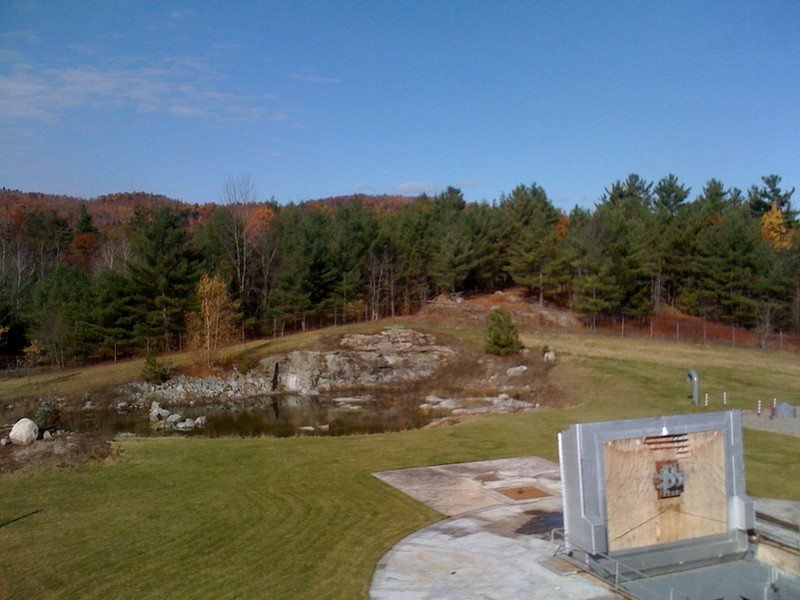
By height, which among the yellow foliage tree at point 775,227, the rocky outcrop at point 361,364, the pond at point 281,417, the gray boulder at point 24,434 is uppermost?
the yellow foliage tree at point 775,227

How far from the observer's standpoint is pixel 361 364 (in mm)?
42688

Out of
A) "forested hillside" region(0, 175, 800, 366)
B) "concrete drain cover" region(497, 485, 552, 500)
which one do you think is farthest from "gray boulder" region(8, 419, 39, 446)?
"forested hillside" region(0, 175, 800, 366)

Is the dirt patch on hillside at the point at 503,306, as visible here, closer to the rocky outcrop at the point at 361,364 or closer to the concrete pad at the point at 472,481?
the rocky outcrop at the point at 361,364

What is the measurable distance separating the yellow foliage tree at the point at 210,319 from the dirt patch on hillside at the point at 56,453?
70.7 feet

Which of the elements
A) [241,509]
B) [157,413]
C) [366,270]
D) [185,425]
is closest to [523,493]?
[241,509]

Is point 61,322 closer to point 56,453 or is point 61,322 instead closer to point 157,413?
point 157,413

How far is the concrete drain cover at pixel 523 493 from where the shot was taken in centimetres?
1496

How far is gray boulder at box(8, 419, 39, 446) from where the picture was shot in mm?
18094

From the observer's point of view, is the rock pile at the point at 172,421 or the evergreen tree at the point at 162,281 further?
the evergreen tree at the point at 162,281

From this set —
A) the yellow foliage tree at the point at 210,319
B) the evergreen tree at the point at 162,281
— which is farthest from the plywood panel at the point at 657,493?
the evergreen tree at the point at 162,281

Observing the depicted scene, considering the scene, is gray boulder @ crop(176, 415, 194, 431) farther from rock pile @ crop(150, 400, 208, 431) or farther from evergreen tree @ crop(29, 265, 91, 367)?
evergreen tree @ crop(29, 265, 91, 367)

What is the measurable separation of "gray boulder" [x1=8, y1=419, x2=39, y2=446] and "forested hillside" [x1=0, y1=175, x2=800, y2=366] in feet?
70.0

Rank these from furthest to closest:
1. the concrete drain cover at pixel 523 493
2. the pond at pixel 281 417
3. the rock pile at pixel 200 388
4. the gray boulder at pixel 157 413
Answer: the rock pile at pixel 200 388
the gray boulder at pixel 157 413
the pond at pixel 281 417
the concrete drain cover at pixel 523 493

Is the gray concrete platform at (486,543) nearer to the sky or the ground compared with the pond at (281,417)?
nearer to the sky
